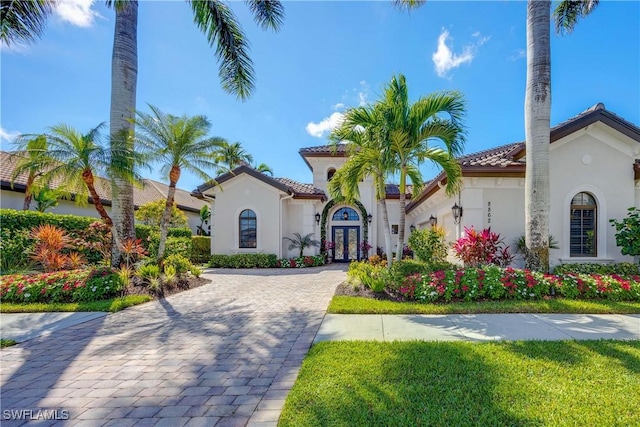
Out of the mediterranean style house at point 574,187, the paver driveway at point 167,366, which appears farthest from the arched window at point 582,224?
the paver driveway at point 167,366

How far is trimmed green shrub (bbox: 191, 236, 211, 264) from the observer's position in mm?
17938

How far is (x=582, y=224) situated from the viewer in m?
9.96

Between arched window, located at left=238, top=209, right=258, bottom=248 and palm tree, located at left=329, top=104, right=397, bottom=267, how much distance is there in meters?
7.96

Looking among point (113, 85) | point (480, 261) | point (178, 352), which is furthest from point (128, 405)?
point (113, 85)

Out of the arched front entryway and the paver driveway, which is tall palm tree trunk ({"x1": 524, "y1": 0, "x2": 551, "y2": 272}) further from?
the arched front entryway

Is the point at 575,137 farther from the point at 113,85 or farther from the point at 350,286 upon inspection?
the point at 113,85

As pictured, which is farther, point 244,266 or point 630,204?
point 244,266

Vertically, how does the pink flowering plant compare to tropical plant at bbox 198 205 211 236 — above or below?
below

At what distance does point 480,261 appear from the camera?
877 centimetres

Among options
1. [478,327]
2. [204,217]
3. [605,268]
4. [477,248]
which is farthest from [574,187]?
[204,217]

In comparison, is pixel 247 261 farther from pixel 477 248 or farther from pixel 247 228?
pixel 477 248

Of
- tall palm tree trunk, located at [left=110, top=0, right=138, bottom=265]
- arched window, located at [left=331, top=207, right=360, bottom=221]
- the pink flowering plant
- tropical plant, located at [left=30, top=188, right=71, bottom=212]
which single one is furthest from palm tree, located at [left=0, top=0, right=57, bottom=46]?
arched window, located at [left=331, top=207, right=360, bottom=221]

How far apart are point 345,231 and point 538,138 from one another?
12.0 m

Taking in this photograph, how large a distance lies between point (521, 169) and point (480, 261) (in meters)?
3.62
